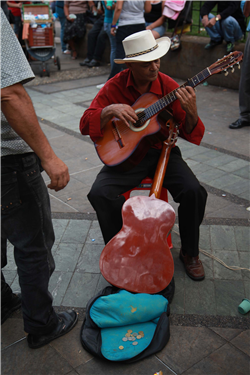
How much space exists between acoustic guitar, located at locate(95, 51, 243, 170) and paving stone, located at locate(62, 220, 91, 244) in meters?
0.82

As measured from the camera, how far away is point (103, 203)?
2.60m

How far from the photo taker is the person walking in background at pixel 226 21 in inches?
260

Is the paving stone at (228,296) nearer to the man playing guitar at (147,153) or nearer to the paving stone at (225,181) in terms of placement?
the man playing guitar at (147,153)

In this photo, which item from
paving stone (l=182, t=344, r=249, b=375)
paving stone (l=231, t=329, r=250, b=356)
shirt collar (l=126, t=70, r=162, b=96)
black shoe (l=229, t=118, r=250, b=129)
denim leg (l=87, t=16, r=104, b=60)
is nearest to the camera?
paving stone (l=182, t=344, r=249, b=375)

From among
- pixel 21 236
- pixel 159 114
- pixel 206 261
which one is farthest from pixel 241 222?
pixel 21 236

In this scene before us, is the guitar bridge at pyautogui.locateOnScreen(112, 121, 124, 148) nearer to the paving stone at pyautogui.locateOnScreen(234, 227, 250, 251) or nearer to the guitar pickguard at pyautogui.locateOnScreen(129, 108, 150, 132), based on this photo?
the guitar pickguard at pyautogui.locateOnScreen(129, 108, 150, 132)

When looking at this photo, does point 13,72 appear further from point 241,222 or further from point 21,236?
point 241,222

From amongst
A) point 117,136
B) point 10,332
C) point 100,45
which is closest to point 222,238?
point 117,136

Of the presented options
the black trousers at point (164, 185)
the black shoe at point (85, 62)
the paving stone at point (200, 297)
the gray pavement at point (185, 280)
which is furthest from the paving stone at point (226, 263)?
the black shoe at point (85, 62)

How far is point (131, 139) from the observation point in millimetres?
2648

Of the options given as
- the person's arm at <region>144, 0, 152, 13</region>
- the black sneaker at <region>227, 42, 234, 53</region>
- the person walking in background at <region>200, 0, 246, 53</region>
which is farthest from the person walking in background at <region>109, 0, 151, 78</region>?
the black sneaker at <region>227, 42, 234, 53</region>

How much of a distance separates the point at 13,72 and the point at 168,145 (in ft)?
4.23

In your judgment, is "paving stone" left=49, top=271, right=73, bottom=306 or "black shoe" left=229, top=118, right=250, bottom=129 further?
"black shoe" left=229, top=118, right=250, bottom=129

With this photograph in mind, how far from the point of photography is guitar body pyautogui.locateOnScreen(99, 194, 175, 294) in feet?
7.40
